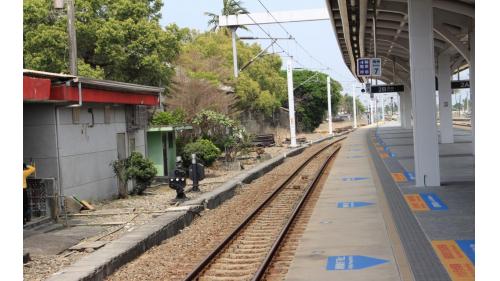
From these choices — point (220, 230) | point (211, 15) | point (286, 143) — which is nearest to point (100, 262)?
point (220, 230)

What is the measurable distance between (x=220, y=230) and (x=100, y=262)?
453 centimetres

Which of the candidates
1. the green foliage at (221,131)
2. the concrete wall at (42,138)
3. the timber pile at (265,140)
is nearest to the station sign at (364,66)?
the green foliage at (221,131)

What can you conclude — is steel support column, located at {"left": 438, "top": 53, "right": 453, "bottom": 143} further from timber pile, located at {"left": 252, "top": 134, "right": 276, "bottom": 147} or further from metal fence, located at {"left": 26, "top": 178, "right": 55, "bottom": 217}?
metal fence, located at {"left": 26, "top": 178, "right": 55, "bottom": 217}

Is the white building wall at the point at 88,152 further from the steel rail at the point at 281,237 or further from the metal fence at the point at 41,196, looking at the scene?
the steel rail at the point at 281,237

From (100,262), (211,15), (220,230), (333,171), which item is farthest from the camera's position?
(211,15)

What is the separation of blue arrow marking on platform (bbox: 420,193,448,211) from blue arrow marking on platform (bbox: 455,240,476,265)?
11.5 feet

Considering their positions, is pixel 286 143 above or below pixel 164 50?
below

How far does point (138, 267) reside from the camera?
1100cm

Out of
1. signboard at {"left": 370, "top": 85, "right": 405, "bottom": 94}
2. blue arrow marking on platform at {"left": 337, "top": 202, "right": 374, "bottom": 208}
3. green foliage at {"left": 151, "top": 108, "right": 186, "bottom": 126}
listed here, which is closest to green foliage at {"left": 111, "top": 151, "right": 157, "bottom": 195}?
blue arrow marking on platform at {"left": 337, "top": 202, "right": 374, "bottom": 208}

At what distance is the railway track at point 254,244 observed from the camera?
10133 mm

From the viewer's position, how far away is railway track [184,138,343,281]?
33.2 feet

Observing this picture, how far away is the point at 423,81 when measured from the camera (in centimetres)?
1708

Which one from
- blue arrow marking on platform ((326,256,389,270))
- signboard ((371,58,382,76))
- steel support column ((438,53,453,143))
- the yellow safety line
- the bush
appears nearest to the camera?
the yellow safety line
